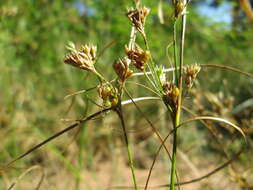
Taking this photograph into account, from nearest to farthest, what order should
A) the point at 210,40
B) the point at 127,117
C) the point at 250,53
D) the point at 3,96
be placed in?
the point at 210,40, the point at 250,53, the point at 3,96, the point at 127,117

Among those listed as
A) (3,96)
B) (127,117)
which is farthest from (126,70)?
(127,117)

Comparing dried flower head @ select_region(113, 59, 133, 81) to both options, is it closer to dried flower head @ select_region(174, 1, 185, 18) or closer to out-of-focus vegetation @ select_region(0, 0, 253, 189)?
dried flower head @ select_region(174, 1, 185, 18)

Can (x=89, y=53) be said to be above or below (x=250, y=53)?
above

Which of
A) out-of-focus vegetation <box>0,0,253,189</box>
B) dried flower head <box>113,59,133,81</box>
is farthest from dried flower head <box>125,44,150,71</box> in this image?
out-of-focus vegetation <box>0,0,253,189</box>

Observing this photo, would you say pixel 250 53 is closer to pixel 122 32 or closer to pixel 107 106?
pixel 122 32

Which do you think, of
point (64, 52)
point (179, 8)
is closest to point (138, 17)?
point (179, 8)

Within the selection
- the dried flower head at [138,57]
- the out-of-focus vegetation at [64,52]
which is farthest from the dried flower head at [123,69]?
the out-of-focus vegetation at [64,52]

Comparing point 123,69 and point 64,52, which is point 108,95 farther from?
point 64,52

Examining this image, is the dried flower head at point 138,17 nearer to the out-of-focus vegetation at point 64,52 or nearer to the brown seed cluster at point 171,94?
the brown seed cluster at point 171,94
